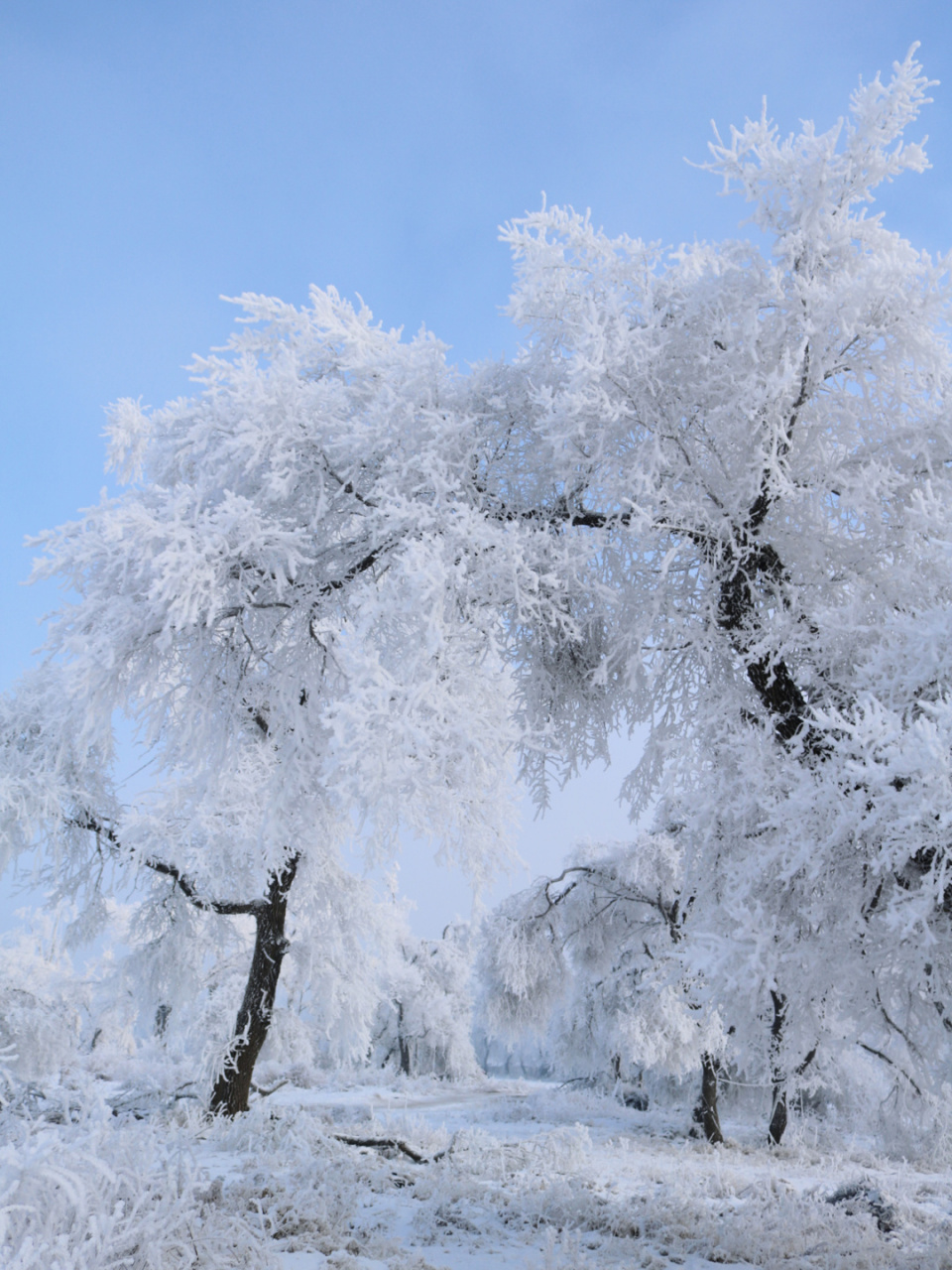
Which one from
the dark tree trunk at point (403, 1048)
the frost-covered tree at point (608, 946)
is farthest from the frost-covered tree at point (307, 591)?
the dark tree trunk at point (403, 1048)

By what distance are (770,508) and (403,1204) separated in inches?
230

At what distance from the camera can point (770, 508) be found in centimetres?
614

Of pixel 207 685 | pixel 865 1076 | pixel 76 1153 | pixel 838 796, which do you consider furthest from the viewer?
pixel 865 1076

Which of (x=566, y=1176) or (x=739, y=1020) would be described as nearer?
(x=739, y=1020)

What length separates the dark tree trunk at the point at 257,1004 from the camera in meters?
9.93

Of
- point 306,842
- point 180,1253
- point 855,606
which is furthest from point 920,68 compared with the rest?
point 180,1253

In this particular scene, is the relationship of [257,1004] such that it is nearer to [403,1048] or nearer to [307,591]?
[307,591]

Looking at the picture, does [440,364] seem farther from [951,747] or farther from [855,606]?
[951,747]

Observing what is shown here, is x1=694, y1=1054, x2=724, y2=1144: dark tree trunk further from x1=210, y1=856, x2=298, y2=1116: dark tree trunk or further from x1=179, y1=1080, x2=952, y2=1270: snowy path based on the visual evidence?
x1=210, y1=856, x2=298, y2=1116: dark tree trunk

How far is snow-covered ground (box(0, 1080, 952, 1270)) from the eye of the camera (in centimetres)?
317

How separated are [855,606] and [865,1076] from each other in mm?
15205

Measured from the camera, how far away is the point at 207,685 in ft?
22.4

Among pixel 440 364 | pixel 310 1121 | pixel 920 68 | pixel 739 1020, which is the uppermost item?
pixel 920 68

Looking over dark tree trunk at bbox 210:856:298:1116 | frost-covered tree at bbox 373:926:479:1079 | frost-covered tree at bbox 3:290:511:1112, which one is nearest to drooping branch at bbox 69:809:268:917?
dark tree trunk at bbox 210:856:298:1116
